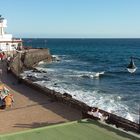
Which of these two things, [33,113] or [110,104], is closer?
[33,113]

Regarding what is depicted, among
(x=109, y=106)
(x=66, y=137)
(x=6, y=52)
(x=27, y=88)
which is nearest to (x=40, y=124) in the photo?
(x=66, y=137)

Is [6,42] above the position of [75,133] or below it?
above

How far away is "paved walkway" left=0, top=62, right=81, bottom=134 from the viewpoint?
18922 millimetres

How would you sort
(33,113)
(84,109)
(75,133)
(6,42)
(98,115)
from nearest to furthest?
(75,133) < (98,115) < (84,109) < (33,113) < (6,42)

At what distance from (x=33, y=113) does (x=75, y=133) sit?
630 centimetres

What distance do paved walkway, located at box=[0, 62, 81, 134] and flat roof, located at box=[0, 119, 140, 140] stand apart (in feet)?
8.97

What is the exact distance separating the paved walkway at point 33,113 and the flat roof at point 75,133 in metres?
2.74

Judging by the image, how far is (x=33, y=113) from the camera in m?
21.1

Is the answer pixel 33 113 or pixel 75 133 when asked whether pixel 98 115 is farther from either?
pixel 33 113

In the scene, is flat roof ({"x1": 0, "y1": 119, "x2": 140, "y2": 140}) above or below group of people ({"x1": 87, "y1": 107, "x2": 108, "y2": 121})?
below

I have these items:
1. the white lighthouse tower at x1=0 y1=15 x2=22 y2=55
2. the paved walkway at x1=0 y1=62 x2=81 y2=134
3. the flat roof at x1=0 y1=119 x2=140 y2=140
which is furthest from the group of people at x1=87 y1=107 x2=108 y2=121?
the white lighthouse tower at x1=0 y1=15 x2=22 y2=55

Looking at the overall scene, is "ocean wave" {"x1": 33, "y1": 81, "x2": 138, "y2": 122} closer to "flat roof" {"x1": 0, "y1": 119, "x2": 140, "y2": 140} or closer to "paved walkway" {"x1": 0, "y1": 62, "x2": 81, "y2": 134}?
"paved walkway" {"x1": 0, "y1": 62, "x2": 81, "y2": 134}

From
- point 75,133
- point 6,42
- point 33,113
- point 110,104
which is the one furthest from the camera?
point 6,42

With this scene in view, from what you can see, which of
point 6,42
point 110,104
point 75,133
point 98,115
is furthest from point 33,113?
point 6,42
